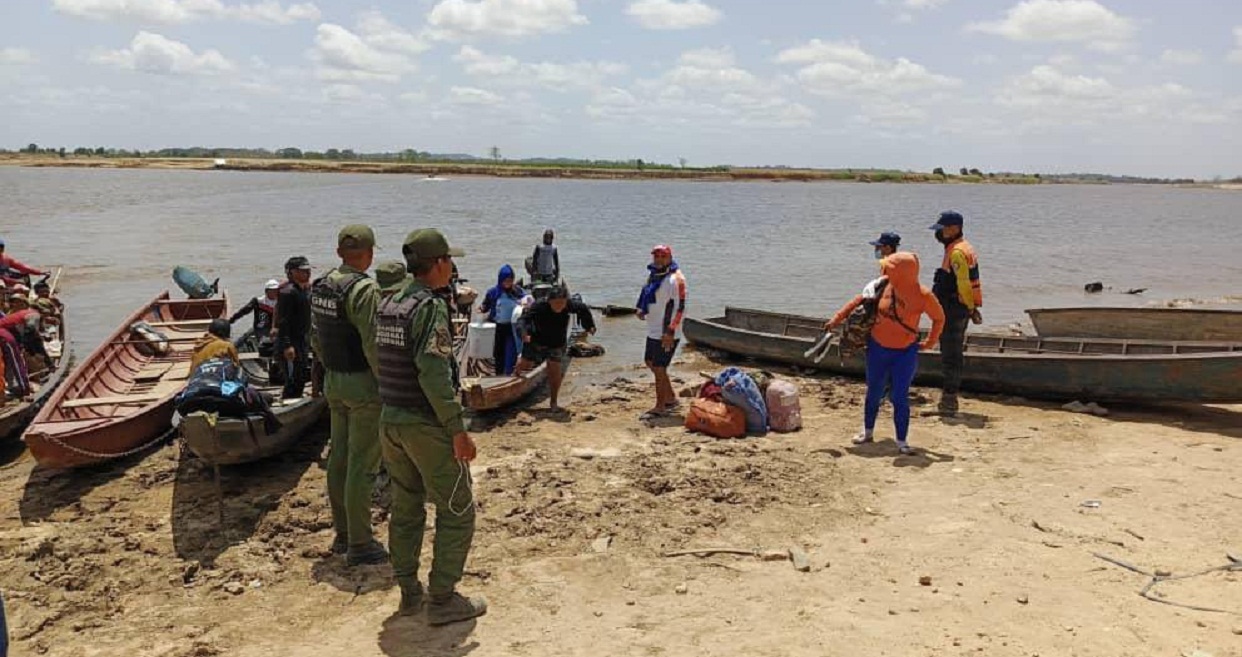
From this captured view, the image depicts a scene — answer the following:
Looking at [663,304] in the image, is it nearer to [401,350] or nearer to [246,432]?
[246,432]

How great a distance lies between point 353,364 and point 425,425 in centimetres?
111

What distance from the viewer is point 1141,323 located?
1277 cm

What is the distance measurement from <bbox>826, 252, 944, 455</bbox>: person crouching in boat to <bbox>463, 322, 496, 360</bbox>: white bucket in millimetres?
4408

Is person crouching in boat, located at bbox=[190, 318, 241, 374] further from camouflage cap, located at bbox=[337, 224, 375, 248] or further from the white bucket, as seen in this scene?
camouflage cap, located at bbox=[337, 224, 375, 248]

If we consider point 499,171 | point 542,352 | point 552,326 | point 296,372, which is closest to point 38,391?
point 296,372

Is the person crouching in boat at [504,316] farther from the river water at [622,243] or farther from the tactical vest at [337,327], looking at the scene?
the tactical vest at [337,327]

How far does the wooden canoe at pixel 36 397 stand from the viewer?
9000mm

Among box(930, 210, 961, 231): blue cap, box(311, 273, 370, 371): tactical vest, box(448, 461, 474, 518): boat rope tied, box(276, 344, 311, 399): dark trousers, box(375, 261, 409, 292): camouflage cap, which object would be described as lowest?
box(276, 344, 311, 399): dark trousers

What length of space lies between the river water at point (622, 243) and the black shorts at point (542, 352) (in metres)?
4.53

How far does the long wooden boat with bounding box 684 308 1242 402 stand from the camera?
29.1 ft

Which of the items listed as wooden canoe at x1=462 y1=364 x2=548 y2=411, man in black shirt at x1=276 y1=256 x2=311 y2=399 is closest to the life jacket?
wooden canoe at x1=462 y1=364 x2=548 y2=411

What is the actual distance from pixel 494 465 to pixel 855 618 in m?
3.95

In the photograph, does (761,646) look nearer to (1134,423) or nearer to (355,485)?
(355,485)

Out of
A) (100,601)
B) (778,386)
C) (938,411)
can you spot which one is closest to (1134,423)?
(938,411)
